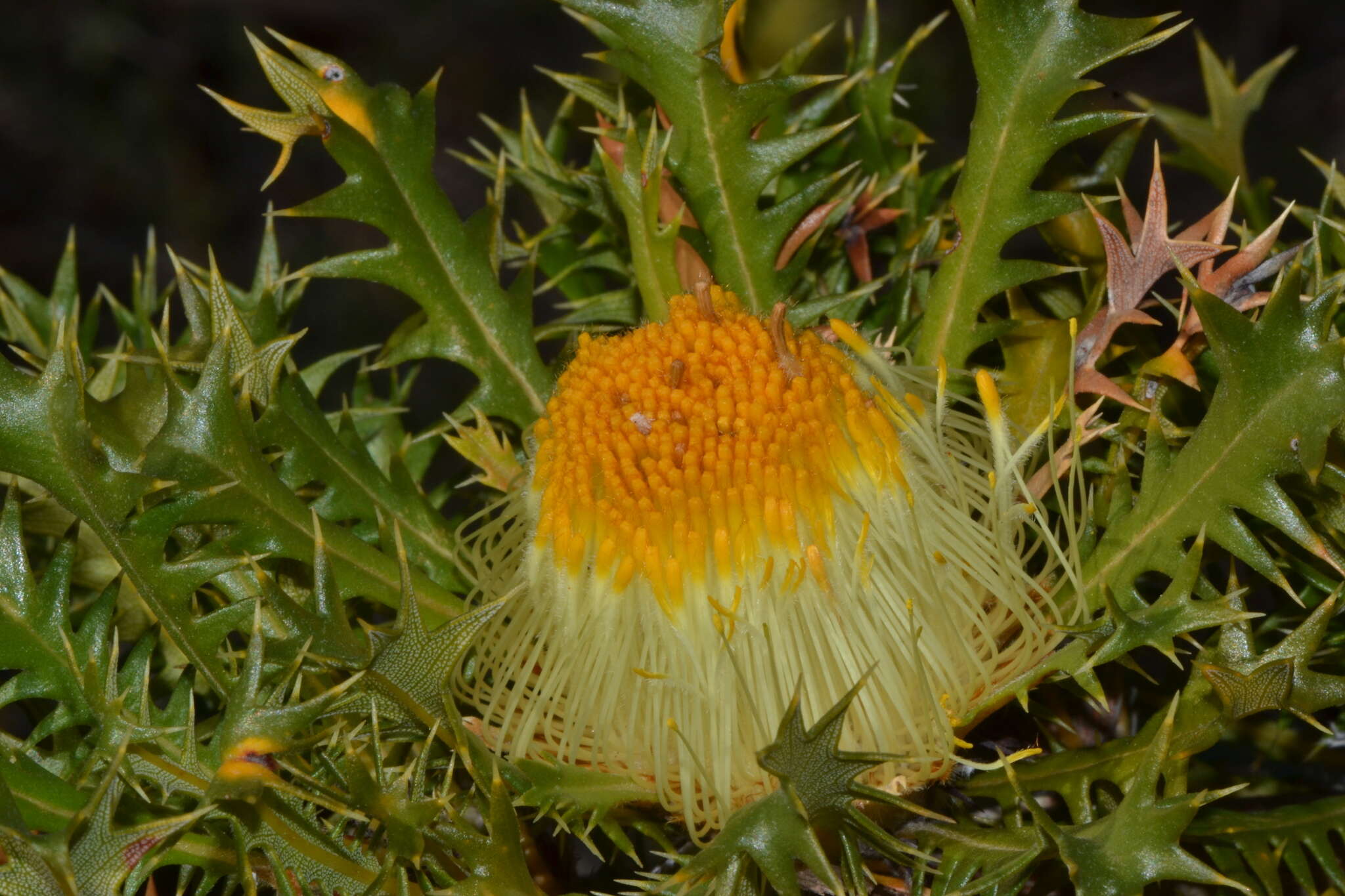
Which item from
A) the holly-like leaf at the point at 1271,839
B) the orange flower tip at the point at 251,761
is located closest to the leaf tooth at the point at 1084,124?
the holly-like leaf at the point at 1271,839

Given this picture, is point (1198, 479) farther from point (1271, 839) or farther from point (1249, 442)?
point (1271, 839)

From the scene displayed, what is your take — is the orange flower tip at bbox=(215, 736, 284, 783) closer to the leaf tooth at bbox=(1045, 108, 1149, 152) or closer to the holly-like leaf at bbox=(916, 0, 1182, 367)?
the holly-like leaf at bbox=(916, 0, 1182, 367)

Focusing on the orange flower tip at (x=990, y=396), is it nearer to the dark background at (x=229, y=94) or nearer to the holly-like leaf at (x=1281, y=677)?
the holly-like leaf at (x=1281, y=677)

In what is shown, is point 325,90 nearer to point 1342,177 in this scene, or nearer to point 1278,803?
point 1342,177

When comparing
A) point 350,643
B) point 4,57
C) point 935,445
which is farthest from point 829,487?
point 4,57

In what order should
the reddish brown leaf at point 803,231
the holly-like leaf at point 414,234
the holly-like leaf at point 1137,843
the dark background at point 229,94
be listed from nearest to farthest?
the holly-like leaf at point 1137,843
the holly-like leaf at point 414,234
the reddish brown leaf at point 803,231
the dark background at point 229,94
